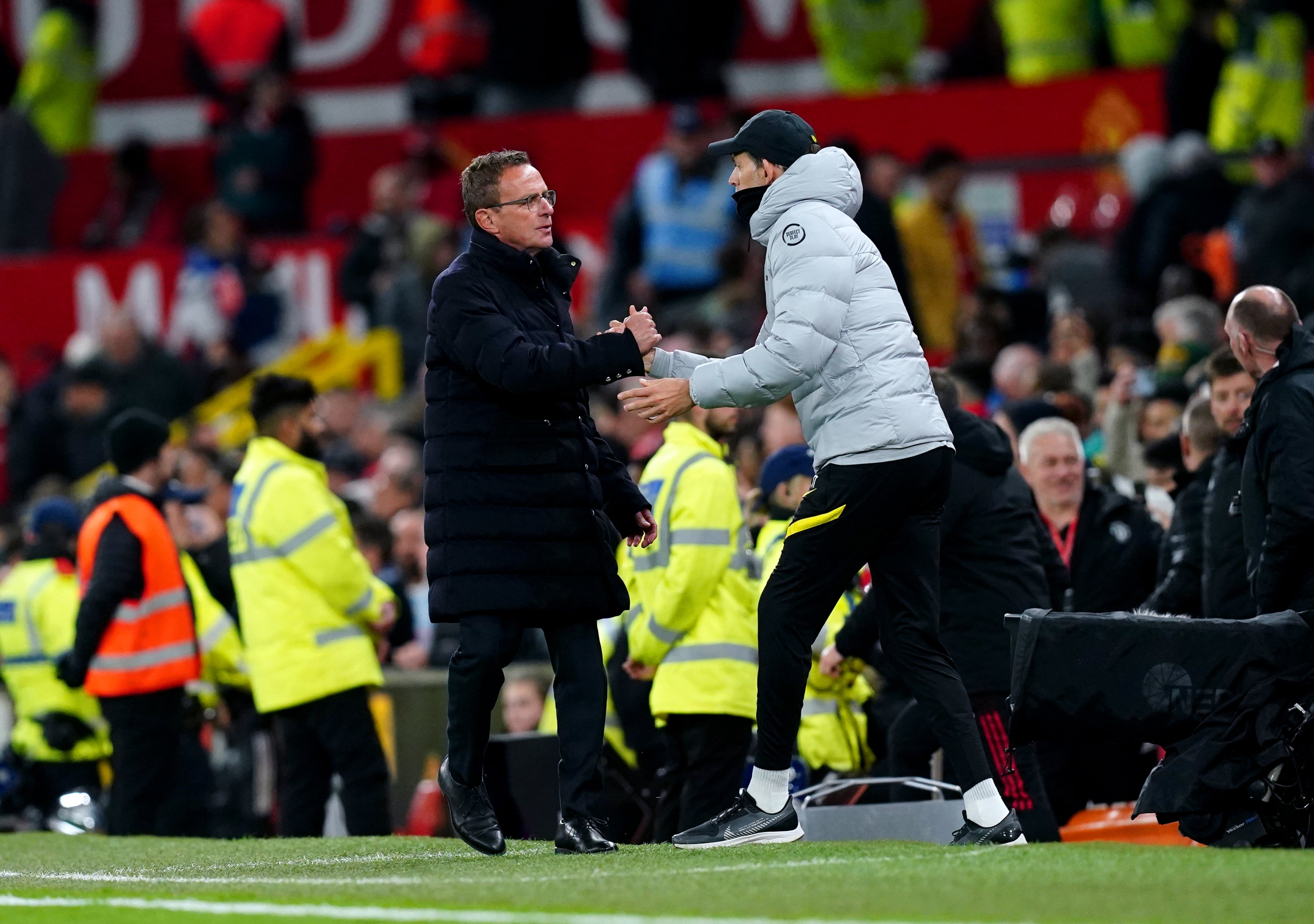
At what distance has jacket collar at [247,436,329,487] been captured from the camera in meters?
9.75

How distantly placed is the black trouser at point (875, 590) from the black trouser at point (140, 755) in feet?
13.0

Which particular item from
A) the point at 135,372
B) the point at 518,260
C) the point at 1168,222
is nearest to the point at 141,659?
the point at 518,260

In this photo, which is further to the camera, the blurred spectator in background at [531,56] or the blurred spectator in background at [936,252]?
the blurred spectator in background at [531,56]

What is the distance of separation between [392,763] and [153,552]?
192cm

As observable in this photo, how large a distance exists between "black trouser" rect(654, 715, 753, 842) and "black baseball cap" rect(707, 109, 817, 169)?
2305 mm

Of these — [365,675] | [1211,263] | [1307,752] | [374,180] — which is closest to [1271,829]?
[1307,752]

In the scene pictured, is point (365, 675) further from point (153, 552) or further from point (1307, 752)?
point (1307, 752)

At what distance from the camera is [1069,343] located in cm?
1238

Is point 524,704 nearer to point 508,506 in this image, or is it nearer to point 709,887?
point 508,506

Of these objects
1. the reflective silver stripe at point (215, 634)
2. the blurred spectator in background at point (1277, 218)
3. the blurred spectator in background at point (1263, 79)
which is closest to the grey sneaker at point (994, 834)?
the reflective silver stripe at point (215, 634)

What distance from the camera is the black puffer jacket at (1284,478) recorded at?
7.37m

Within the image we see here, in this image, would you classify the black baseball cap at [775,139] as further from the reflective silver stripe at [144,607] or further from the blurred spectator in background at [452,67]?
the blurred spectator in background at [452,67]

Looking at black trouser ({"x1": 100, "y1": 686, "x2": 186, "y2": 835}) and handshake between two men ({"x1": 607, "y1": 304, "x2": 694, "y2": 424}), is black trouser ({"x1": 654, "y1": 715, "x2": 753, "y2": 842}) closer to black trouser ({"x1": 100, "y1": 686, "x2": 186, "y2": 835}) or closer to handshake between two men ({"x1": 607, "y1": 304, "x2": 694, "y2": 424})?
handshake between two men ({"x1": 607, "y1": 304, "x2": 694, "y2": 424})

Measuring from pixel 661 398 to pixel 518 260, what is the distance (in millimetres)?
675
